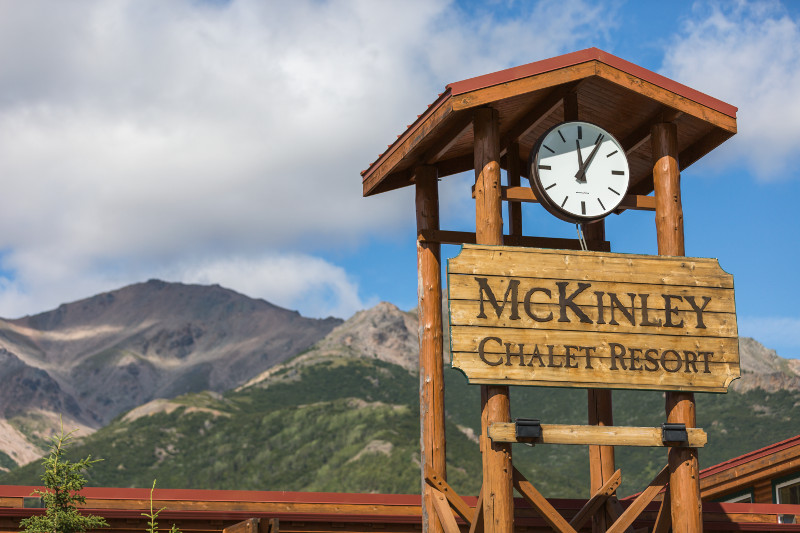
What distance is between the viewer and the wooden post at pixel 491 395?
1142 centimetres

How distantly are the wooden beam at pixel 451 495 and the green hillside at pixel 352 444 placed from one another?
72.4 metres

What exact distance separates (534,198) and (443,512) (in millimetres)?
4205

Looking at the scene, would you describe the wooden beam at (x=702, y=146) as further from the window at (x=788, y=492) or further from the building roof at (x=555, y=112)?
the window at (x=788, y=492)

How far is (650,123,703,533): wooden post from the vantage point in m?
12.2

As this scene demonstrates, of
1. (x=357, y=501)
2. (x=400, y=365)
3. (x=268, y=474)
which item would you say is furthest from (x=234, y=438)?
(x=357, y=501)

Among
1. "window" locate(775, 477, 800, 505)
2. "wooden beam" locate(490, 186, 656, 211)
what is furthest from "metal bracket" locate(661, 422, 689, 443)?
"window" locate(775, 477, 800, 505)

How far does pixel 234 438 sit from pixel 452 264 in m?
105

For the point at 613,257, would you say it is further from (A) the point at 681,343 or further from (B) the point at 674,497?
(B) the point at 674,497

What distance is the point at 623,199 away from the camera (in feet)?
42.0

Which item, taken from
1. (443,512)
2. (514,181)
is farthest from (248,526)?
(514,181)

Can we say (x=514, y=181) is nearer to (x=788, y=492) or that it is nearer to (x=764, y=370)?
(x=788, y=492)

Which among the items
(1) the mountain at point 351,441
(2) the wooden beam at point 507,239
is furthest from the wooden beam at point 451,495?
(1) the mountain at point 351,441

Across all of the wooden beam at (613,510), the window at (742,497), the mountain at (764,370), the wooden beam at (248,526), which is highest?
the mountain at (764,370)

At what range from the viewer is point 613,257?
40.7 ft
